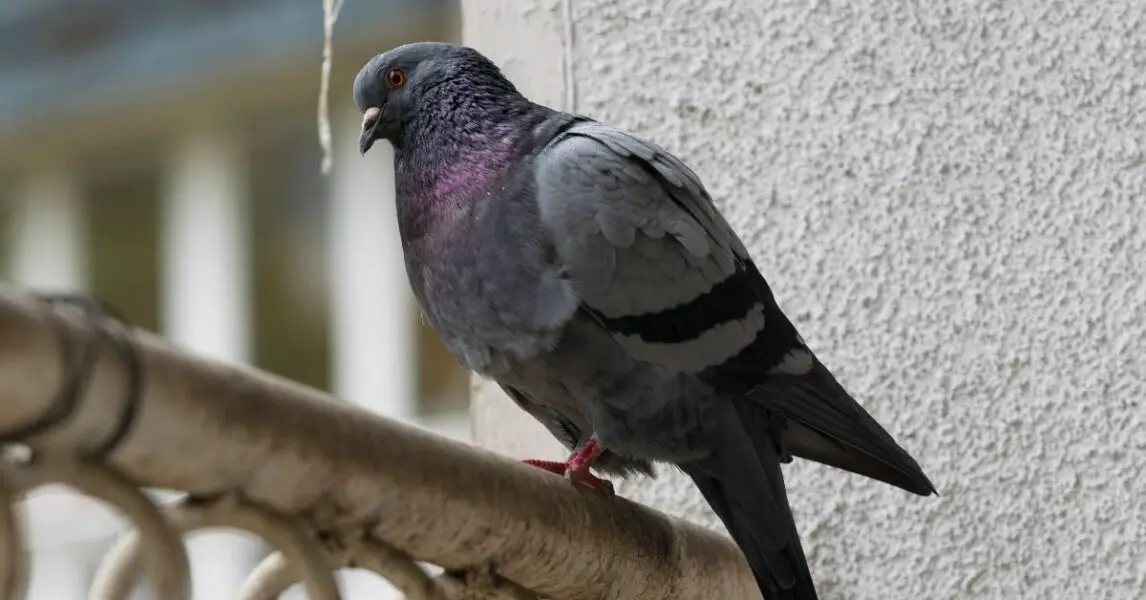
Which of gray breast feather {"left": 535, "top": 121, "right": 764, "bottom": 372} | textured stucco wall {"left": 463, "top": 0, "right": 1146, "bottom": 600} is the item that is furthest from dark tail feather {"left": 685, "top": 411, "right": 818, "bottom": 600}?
textured stucco wall {"left": 463, "top": 0, "right": 1146, "bottom": 600}

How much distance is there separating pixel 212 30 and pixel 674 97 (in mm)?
3284

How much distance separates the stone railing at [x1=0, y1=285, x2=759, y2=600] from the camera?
0.79 meters

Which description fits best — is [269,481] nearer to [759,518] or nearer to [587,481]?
[587,481]

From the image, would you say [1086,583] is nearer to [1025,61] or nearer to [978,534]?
[978,534]

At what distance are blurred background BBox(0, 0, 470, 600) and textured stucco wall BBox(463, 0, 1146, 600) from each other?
2521 mm

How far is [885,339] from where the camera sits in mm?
1868

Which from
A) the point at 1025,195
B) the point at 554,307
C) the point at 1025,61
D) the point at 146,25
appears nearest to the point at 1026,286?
the point at 1025,195

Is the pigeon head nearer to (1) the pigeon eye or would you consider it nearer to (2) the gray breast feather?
(1) the pigeon eye

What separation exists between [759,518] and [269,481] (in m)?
0.73

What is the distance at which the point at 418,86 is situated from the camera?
1728 millimetres

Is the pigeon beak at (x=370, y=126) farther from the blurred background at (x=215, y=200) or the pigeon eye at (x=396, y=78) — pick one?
the blurred background at (x=215, y=200)

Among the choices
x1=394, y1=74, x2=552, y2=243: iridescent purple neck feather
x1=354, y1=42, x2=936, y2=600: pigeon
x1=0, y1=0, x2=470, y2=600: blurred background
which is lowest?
x1=0, y1=0, x2=470, y2=600: blurred background

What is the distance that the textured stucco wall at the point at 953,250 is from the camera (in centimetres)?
179

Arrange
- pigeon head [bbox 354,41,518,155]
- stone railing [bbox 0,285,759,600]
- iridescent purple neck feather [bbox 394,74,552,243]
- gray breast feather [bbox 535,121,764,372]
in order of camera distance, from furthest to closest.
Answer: pigeon head [bbox 354,41,518,155] < iridescent purple neck feather [bbox 394,74,552,243] < gray breast feather [bbox 535,121,764,372] < stone railing [bbox 0,285,759,600]
